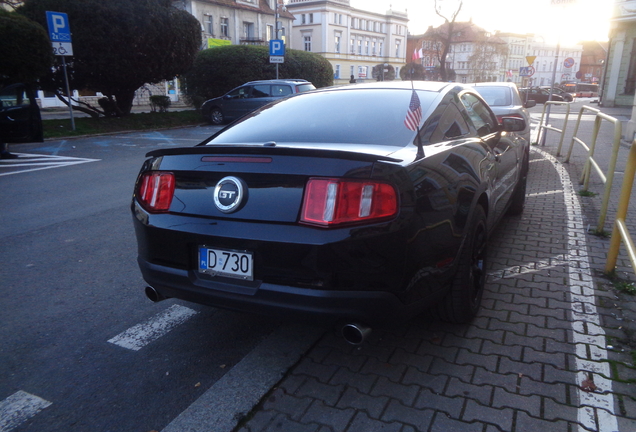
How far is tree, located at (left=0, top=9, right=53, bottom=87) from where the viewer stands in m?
12.9

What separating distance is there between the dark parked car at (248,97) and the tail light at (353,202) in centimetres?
1697

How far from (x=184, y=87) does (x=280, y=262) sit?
25.2 m

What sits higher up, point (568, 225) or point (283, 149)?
point (283, 149)

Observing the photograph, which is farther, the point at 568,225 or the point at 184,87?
the point at 184,87

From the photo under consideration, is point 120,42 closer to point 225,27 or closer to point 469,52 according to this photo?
point 225,27

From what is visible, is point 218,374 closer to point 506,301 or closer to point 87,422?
point 87,422

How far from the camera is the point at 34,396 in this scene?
263 centimetres

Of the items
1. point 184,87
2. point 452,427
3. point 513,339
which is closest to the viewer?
point 452,427

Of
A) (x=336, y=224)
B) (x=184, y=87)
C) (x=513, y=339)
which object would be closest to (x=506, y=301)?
(x=513, y=339)

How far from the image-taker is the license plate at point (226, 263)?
8.37ft

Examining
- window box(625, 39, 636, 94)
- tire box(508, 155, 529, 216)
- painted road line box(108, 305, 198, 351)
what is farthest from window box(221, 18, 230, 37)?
painted road line box(108, 305, 198, 351)

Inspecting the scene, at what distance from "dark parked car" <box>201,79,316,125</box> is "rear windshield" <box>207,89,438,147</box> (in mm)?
15471

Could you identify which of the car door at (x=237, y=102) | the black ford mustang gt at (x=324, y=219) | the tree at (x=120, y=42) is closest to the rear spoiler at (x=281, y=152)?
the black ford mustang gt at (x=324, y=219)

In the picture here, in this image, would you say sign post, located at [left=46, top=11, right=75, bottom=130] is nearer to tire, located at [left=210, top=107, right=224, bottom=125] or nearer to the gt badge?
tire, located at [left=210, top=107, right=224, bottom=125]
